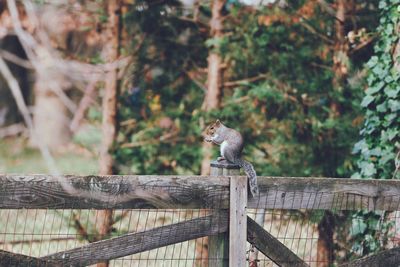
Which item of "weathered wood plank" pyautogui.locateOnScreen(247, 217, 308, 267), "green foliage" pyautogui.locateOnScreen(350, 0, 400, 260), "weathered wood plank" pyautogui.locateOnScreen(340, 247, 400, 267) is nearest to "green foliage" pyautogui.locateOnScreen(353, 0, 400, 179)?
"green foliage" pyautogui.locateOnScreen(350, 0, 400, 260)

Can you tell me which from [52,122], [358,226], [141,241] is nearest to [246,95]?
[358,226]

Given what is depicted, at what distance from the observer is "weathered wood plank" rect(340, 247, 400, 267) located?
4.18 metres

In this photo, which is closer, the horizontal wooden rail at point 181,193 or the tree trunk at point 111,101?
the horizontal wooden rail at point 181,193

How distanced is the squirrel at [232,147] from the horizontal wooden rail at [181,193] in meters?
0.08

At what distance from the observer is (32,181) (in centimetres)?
374

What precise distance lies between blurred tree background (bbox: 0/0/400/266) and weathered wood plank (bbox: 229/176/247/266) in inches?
141

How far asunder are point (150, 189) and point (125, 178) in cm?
14

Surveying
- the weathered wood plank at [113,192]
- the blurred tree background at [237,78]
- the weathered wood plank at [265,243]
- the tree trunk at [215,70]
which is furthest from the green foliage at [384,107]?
the tree trunk at [215,70]

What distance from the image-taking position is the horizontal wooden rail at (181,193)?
147 inches

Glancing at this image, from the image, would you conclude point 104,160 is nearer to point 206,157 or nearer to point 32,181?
point 206,157

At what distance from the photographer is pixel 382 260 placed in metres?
4.23

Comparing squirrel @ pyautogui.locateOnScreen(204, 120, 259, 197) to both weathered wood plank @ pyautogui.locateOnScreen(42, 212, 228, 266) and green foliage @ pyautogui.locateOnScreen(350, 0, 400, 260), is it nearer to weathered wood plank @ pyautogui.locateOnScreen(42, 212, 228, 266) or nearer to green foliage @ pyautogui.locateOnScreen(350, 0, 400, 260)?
weathered wood plank @ pyautogui.locateOnScreen(42, 212, 228, 266)

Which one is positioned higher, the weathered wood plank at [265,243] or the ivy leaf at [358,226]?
the ivy leaf at [358,226]

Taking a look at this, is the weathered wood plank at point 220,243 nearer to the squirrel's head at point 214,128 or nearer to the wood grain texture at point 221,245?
the wood grain texture at point 221,245
